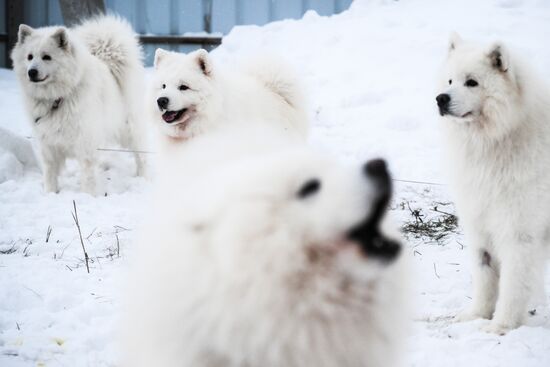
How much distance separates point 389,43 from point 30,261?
6.90 m

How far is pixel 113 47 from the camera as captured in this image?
690 centimetres

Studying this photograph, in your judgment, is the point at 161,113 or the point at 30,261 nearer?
the point at 30,261

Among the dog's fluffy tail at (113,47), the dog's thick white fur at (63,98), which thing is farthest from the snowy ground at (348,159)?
the dog's fluffy tail at (113,47)

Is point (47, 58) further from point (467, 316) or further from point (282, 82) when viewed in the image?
point (467, 316)

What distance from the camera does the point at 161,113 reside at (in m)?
5.09

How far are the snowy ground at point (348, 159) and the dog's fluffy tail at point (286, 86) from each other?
0.95m

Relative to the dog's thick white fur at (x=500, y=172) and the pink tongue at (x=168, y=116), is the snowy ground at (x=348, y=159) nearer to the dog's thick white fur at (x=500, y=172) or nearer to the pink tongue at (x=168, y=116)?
the dog's thick white fur at (x=500, y=172)

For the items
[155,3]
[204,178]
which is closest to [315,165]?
[204,178]

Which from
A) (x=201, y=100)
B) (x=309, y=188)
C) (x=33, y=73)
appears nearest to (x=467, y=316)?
(x=309, y=188)

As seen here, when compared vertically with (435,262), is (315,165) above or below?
above

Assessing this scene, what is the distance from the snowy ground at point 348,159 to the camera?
8.57 ft

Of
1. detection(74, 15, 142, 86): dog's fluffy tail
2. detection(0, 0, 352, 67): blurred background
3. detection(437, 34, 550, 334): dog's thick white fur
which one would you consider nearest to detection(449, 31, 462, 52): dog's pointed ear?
detection(437, 34, 550, 334): dog's thick white fur

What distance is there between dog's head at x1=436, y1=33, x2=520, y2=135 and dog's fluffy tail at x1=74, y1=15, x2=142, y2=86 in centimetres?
485

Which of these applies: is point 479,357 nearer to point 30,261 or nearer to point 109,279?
point 109,279
